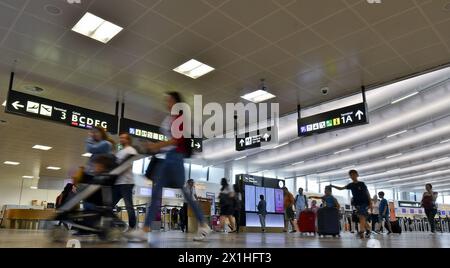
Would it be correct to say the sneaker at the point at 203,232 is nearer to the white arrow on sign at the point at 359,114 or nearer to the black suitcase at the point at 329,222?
the black suitcase at the point at 329,222

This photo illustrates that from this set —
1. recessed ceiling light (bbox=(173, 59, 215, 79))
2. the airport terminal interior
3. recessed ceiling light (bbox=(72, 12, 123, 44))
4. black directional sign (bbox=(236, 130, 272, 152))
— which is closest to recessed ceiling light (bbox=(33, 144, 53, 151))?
the airport terminal interior

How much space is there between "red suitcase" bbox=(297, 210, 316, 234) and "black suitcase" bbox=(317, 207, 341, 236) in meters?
1.84

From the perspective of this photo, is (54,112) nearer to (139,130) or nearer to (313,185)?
(139,130)

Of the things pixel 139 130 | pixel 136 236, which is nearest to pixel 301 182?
pixel 139 130

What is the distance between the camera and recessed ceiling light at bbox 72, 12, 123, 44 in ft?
19.7

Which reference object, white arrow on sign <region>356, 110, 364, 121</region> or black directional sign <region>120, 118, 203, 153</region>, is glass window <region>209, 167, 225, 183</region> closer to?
black directional sign <region>120, 118, 203, 153</region>

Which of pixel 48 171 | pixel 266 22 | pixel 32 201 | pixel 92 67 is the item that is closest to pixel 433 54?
pixel 266 22

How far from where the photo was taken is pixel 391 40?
661 centimetres

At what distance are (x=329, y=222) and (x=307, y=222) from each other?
7.12 ft

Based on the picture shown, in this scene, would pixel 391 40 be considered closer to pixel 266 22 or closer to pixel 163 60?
pixel 266 22

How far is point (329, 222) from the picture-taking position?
8398mm

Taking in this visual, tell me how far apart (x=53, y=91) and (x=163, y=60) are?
144 inches

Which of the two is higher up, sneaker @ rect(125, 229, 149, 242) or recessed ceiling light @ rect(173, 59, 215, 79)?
recessed ceiling light @ rect(173, 59, 215, 79)

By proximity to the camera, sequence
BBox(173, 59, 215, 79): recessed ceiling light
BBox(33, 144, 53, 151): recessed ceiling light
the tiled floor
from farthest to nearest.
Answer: BBox(33, 144, 53, 151): recessed ceiling light < BBox(173, 59, 215, 79): recessed ceiling light < the tiled floor
